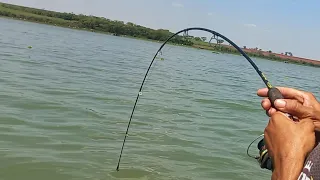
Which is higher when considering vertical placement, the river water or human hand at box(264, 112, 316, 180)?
human hand at box(264, 112, 316, 180)

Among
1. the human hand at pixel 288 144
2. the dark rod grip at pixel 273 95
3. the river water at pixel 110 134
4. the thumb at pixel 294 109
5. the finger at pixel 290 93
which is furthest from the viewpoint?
the river water at pixel 110 134

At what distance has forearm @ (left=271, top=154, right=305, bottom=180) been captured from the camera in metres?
2.18

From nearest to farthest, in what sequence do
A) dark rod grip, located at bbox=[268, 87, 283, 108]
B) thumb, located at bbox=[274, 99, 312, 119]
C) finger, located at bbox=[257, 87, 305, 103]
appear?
thumb, located at bbox=[274, 99, 312, 119] → dark rod grip, located at bbox=[268, 87, 283, 108] → finger, located at bbox=[257, 87, 305, 103]

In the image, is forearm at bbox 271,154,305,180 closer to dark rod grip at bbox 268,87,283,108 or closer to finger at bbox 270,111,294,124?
finger at bbox 270,111,294,124

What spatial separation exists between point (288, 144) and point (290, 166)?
0.12 m

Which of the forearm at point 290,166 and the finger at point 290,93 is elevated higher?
the finger at point 290,93

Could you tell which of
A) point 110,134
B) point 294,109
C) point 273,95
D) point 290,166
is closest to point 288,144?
point 290,166

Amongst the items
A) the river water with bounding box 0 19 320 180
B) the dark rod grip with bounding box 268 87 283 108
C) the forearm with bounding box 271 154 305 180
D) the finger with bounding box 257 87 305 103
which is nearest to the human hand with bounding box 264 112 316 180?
the forearm with bounding box 271 154 305 180

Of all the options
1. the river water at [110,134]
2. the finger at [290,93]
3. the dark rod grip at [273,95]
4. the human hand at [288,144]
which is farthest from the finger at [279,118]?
the river water at [110,134]

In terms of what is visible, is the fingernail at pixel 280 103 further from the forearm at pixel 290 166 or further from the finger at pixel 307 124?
the forearm at pixel 290 166

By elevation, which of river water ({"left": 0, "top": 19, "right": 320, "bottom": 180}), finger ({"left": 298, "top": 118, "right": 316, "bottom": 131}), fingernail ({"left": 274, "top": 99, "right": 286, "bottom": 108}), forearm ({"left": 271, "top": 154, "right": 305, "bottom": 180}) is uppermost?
fingernail ({"left": 274, "top": 99, "right": 286, "bottom": 108})

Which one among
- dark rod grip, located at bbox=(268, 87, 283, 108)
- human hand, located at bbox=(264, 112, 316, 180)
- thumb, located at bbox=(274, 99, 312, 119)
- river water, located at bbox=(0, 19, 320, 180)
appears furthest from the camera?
river water, located at bbox=(0, 19, 320, 180)

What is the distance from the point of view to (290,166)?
2.18 m

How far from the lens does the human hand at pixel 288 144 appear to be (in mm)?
2176
